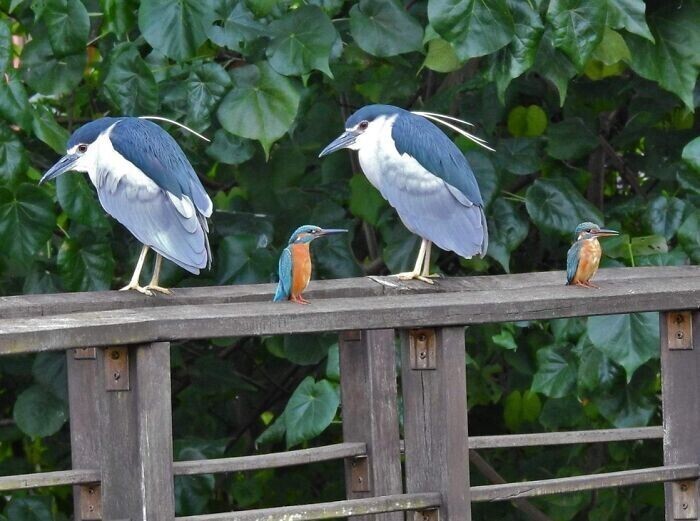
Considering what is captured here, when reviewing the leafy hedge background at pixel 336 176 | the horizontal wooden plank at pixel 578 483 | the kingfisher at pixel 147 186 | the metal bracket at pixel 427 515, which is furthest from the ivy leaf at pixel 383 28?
the metal bracket at pixel 427 515

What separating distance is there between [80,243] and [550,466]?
2.04m

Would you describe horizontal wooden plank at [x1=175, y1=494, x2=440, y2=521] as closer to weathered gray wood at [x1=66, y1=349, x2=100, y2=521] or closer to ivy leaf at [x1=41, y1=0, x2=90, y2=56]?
weathered gray wood at [x1=66, y1=349, x2=100, y2=521]

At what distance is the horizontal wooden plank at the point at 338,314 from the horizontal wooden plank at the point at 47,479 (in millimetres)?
404

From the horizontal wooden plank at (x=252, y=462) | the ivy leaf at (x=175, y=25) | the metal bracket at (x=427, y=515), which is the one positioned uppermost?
the ivy leaf at (x=175, y=25)

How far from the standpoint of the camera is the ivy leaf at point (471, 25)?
3723 mm

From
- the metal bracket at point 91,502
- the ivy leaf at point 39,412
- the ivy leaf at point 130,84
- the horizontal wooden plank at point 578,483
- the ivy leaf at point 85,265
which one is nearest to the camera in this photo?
the horizontal wooden plank at point 578,483

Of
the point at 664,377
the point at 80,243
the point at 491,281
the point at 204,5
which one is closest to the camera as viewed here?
the point at 664,377

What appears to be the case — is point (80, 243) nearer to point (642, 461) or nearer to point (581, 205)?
point (581, 205)

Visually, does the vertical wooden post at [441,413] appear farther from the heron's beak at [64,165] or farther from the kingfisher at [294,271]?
the heron's beak at [64,165]

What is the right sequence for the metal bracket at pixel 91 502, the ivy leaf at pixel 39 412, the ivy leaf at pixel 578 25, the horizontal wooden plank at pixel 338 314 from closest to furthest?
the horizontal wooden plank at pixel 338 314 → the metal bracket at pixel 91 502 → the ivy leaf at pixel 578 25 → the ivy leaf at pixel 39 412

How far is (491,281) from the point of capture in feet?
11.6

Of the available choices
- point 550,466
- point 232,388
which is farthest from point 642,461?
point 232,388

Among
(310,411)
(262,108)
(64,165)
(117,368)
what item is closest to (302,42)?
(262,108)

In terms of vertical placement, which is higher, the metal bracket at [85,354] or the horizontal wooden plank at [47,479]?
the metal bracket at [85,354]
